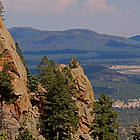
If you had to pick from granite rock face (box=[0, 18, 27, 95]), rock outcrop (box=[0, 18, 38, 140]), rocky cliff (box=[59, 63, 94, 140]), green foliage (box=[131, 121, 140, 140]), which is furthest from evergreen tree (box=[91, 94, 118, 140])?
granite rock face (box=[0, 18, 27, 95])

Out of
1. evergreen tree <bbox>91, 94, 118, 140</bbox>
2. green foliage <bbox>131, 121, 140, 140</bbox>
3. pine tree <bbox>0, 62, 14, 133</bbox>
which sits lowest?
green foliage <bbox>131, 121, 140, 140</bbox>

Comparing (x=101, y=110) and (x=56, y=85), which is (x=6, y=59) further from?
(x=101, y=110)

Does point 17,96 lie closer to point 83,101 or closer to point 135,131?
point 135,131

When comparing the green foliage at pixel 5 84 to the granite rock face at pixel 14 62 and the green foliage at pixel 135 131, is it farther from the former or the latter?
the green foliage at pixel 135 131

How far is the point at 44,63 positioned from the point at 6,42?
14.5m

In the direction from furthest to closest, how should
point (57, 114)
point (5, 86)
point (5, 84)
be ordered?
point (57, 114) < point (5, 86) < point (5, 84)

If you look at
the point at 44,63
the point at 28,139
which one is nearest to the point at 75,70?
the point at 44,63

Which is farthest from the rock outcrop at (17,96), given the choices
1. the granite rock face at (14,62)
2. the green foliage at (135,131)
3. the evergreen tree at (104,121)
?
the green foliage at (135,131)

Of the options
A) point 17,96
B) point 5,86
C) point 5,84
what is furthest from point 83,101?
point 5,84

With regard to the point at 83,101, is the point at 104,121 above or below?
above

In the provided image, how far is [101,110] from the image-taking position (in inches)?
1718

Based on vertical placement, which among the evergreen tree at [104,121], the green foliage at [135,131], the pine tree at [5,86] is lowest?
the green foliage at [135,131]

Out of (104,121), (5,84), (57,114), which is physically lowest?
(104,121)

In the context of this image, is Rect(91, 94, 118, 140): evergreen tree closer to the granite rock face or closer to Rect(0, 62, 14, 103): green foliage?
the granite rock face
